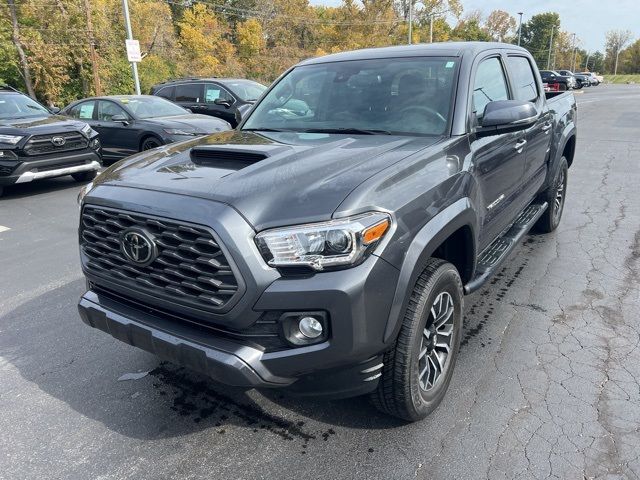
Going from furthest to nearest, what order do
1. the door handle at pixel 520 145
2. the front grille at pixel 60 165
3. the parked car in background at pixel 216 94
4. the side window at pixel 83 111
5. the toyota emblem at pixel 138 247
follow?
the parked car in background at pixel 216 94 → the side window at pixel 83 111 → the front grille at pixel 60 165 → the door handle at pixel 520 145 → the toyota emblem at pixel 138 247

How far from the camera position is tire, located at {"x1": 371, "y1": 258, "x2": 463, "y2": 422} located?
A: 2.37 metres

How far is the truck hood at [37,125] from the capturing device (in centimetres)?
793

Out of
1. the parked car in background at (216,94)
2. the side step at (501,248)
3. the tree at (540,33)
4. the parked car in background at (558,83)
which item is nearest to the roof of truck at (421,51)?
the side step at (501,248)

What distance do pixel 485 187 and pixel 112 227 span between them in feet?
7.16

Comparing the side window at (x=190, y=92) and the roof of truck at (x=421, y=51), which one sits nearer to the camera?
the roof of truck at (x=421, y=51)

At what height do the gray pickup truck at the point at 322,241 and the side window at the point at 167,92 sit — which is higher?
the side window at the point at 167,92

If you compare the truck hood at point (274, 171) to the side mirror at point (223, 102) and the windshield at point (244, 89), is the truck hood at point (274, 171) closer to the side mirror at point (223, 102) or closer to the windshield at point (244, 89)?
the side mirror at point (223, 102)

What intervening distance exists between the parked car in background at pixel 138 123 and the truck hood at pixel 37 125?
118 centimetres

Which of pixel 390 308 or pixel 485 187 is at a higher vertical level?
pixel 485 187

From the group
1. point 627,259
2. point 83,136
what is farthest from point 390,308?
point 83,136

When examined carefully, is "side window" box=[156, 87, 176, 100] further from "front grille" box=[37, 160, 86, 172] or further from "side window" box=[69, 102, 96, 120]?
"front grille" box=[37, 160, 86, 172]

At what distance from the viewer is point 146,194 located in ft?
7.89

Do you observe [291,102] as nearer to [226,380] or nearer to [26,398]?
[226,380]

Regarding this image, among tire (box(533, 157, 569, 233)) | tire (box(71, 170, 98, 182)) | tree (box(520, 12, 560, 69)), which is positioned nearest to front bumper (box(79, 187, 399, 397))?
tire (box(533, 157, 569, 233))
